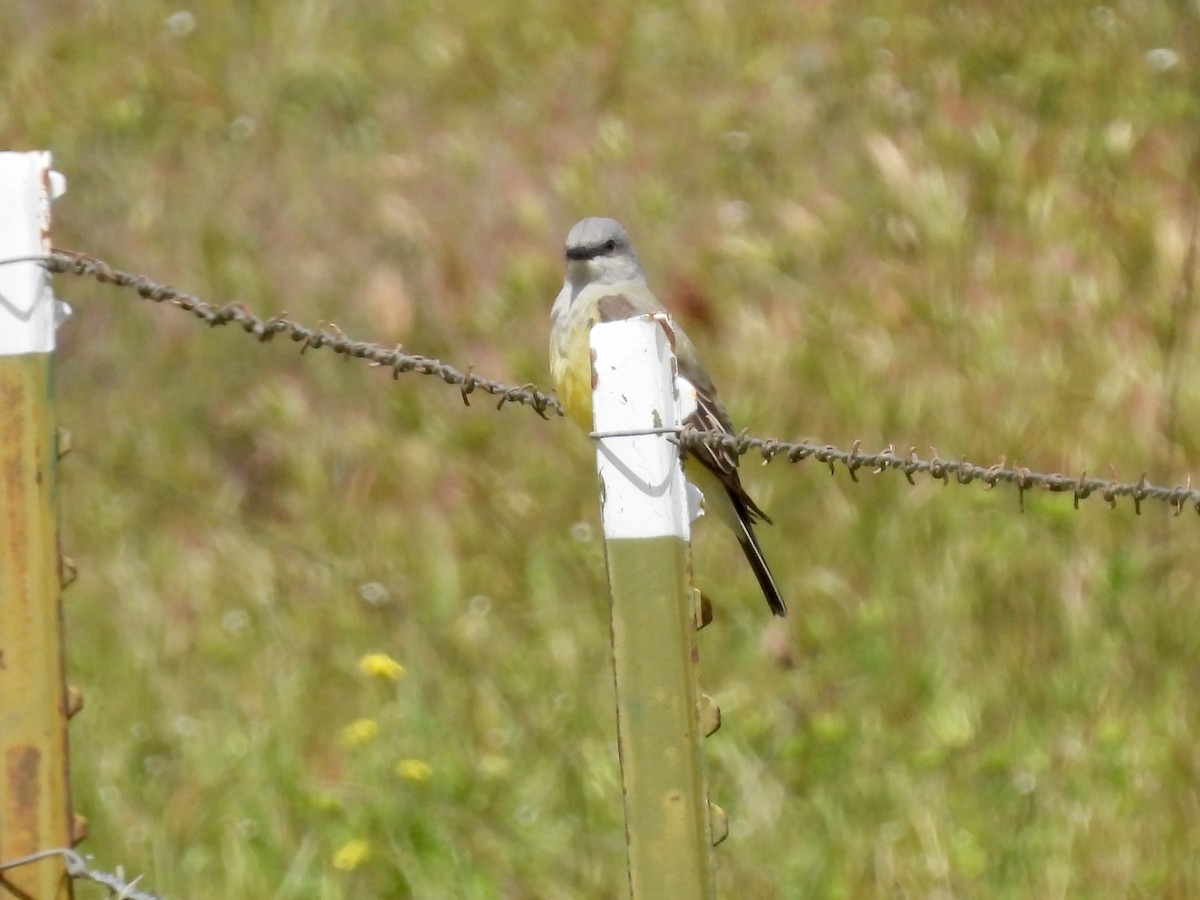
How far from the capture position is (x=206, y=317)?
2.85m

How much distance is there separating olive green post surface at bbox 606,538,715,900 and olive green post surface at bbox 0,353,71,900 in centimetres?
89

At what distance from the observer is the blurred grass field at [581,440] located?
448 centimetres

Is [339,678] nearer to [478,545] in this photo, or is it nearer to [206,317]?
[478,545]

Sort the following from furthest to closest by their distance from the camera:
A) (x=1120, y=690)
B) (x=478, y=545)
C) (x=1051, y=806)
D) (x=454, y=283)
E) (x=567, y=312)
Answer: (x=454, y=283), (x=478, y=545), (x=1120, y=690), (x=1051, y=806), (x=567, y=312)

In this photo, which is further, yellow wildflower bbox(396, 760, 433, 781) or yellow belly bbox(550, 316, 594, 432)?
yellow wildflower bbox(396, 760, 433, 781)

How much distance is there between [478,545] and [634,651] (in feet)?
11.8

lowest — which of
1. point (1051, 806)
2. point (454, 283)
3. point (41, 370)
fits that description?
point (1051, 806)

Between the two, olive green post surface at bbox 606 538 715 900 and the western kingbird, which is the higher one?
the western kingbird

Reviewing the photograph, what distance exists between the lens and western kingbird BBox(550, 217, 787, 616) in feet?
11.9

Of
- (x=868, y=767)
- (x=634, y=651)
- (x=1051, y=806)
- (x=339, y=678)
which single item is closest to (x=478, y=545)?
(x=339, y=678)

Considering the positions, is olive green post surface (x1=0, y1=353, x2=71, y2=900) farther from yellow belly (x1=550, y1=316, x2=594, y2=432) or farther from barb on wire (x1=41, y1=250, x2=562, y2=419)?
yellow belly (x1=550, y1=316, x2=594, y2=432)

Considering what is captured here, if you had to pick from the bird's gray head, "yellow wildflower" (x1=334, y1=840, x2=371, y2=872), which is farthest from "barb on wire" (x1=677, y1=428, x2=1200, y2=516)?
"yellow wildflower" (x1=334, y1=840, x2=371, y2=872)

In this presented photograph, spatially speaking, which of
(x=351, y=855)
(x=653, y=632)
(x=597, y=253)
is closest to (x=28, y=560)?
(x=653, y=632)

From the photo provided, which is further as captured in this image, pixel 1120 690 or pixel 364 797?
pixel 1120 690
